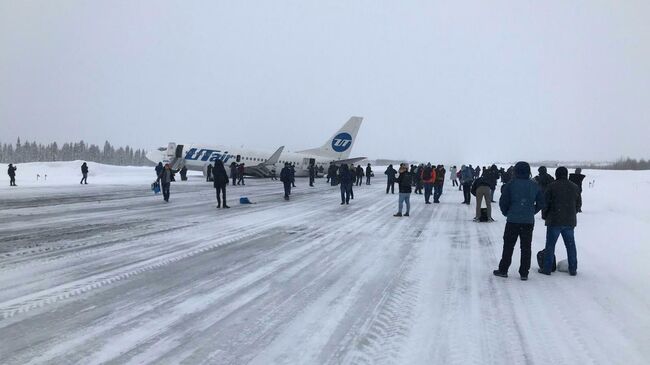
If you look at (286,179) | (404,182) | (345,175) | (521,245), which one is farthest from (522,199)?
(286,179)

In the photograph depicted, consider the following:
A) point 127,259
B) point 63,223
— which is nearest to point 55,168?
point 63,223

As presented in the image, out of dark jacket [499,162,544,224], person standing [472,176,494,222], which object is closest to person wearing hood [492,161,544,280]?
dark jacket [499,162,544,224]

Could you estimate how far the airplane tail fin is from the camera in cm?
4438

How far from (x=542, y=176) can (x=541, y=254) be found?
25.3 feet

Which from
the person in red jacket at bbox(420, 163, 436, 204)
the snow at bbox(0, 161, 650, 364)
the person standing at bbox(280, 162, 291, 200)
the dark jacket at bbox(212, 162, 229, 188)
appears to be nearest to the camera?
the snow at bbox(0, 161, 650, 364)

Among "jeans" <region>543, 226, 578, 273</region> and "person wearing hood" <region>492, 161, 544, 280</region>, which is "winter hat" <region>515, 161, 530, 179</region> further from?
"jeans" <region>543, 226, 578, 273</region>

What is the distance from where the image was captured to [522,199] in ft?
21.5

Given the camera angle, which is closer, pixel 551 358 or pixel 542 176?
pixel 551 358

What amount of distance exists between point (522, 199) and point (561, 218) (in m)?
0.76

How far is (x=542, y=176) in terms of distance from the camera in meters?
13.7

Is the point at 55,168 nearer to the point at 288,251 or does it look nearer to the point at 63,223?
the point at 63,223

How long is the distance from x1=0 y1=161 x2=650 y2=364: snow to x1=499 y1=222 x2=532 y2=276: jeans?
22cm

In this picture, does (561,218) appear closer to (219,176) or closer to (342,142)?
(219,176)

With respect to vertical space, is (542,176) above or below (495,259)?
above
